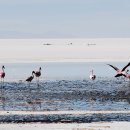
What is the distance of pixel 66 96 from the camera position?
27.0m

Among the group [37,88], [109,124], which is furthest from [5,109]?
[37,88]

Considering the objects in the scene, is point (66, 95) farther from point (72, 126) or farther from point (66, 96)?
point (72, 126)

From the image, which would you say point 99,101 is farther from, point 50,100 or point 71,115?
point 71,115

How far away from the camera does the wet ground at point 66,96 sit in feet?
77.9

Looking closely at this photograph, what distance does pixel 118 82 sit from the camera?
3475 centimetres

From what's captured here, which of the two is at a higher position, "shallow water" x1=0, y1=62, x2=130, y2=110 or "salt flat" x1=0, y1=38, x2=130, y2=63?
"salt flat" x1=0, y1=38, x2=130, y2=63

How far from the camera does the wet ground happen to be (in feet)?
77.9

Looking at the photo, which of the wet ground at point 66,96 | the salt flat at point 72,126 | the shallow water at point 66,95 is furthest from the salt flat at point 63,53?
Result: the salt flat at point 72,126

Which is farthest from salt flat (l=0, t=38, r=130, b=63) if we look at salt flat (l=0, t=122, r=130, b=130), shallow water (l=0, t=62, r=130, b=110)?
salt flat (l=0, t=122, r=130, b=130)

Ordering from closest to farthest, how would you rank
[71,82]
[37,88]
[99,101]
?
1. [99,101]
2. [37,88]
3. [71,82]

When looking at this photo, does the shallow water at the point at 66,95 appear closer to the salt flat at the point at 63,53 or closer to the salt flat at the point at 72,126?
the salt flat at the point at 72,126

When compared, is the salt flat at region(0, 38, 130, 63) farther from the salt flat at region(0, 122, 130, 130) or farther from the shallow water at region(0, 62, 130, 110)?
Result: the salt flat at region(0, 122, 130, 130)

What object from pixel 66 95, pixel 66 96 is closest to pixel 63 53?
pixel 66 95

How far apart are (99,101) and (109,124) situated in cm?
604
